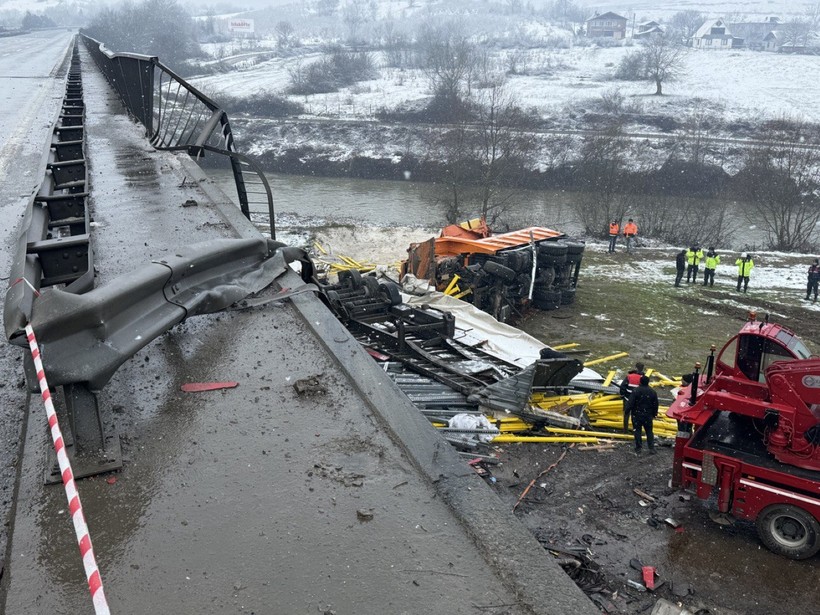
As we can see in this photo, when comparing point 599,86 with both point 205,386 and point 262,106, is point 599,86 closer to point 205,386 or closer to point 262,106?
point 262,106

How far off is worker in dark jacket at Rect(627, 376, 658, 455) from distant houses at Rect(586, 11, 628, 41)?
103064mm

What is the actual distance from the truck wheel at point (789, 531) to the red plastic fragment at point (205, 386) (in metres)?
6.50

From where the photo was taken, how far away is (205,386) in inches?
172

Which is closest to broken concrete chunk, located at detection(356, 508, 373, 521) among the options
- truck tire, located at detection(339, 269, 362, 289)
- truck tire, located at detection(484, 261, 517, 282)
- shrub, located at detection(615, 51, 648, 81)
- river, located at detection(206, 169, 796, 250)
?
truck tire, located at detection(339, 269, 362, 289)

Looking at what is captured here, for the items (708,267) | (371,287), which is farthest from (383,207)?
(371,287)

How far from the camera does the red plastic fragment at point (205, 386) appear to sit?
171 inches

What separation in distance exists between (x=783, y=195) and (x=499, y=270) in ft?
59.5

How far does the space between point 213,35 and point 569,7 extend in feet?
271

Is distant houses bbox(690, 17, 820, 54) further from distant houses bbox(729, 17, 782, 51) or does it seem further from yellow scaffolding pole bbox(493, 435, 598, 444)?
yellow scaffolding pole bbox(493, 435, 598, 444)

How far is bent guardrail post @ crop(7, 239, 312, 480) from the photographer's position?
3.47 metres

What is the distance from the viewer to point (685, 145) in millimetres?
44406

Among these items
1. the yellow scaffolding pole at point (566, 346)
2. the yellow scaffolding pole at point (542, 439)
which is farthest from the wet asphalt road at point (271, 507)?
the yellow scaffolding pole at point (566, 346)

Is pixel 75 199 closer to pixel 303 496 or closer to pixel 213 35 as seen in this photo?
pixel 303 496

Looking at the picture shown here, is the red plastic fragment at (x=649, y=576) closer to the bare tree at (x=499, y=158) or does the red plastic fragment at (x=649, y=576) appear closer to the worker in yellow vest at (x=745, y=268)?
the worker in yellow vest at (x=745, y=268)
